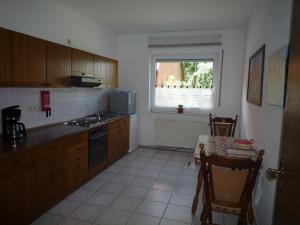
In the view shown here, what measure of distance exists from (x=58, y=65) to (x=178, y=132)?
111 inches

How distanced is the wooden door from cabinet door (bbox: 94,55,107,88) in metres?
3.13

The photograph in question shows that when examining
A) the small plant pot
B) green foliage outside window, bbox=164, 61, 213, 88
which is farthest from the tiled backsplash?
green foliage outside window, bbox=164, 61, 213, 88

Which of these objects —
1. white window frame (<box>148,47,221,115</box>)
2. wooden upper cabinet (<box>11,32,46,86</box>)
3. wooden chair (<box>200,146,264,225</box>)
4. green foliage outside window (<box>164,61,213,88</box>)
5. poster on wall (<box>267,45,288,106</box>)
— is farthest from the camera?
green foliage outside window (<box>164,61,213,88</box>)

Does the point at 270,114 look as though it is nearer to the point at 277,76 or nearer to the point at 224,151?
the point at 277,76

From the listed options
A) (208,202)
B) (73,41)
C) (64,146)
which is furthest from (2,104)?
(208,202)

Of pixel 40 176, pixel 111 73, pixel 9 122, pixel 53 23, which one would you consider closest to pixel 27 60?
pixel 9 122

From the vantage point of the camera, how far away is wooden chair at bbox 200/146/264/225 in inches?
68.3

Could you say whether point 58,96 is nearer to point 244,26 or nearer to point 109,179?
point 109,179

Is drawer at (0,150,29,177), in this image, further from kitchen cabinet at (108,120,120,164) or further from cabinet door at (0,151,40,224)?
kitchen cabinet at (108,120,120,164)

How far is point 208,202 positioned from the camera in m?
1.88

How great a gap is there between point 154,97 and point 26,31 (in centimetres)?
285

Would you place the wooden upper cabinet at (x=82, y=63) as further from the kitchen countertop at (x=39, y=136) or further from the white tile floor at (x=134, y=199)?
the white tile floor at (x=134, y=199)

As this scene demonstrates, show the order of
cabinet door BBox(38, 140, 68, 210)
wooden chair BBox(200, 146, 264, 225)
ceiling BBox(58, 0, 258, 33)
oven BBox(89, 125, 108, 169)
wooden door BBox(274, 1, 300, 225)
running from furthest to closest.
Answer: oven BBox(89, 125, 108, 169), ceiling BBox(58, 0, 258, 33), cabinet door BBox(38, 140, 68, 210), wooden chair BBox(200, 146, 264, 225), wooden door BBox(274, 1, 300, 225)

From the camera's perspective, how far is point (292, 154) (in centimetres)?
93
